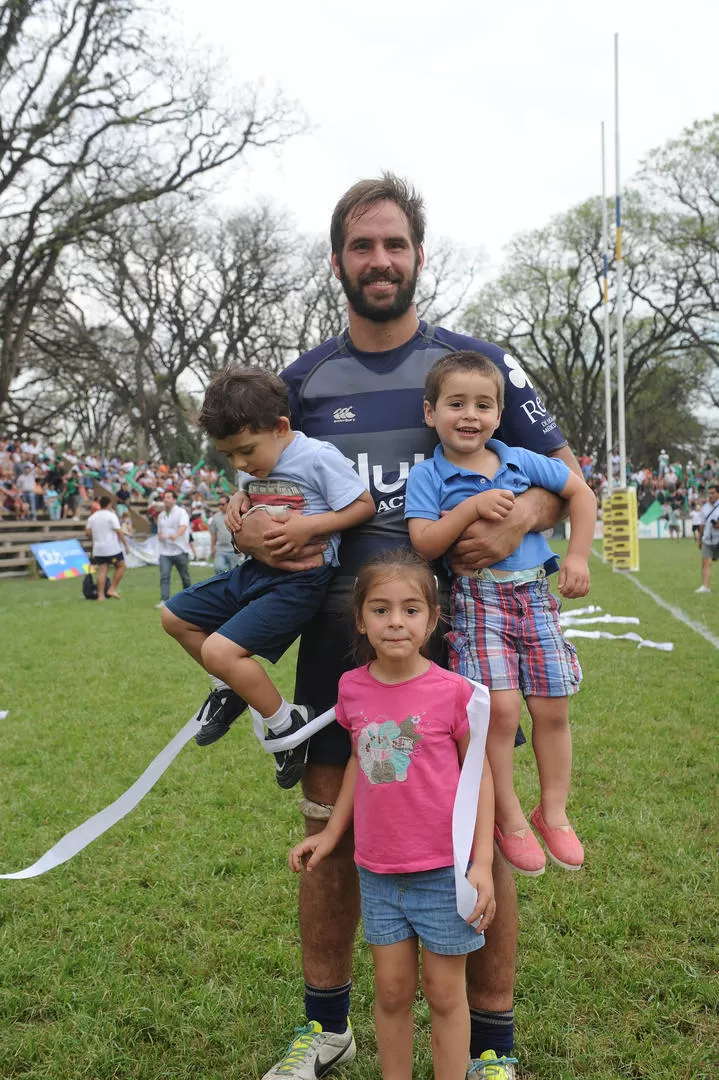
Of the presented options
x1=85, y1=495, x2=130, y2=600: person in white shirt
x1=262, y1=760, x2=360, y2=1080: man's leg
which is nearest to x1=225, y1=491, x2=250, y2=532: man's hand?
x1=262, y1=760, x2=360, y2=1080: man's leg

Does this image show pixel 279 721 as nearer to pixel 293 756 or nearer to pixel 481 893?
pixel 293 756

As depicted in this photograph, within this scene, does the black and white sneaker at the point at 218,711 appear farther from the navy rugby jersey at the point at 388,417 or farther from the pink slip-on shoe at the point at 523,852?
the pink slip-on shoe at the point at 523,852

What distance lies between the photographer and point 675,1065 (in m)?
2.60

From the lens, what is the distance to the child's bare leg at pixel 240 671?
245 centimetres

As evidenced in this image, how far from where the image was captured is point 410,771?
85.4 inches

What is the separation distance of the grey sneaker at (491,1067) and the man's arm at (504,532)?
1441 mm

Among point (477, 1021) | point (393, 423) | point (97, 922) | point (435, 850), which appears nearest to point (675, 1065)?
point (477, 1021)

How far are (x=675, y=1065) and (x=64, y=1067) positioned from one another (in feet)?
6.36

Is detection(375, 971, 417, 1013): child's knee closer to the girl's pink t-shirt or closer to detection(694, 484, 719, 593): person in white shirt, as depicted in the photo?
the girl's pink t-shirt

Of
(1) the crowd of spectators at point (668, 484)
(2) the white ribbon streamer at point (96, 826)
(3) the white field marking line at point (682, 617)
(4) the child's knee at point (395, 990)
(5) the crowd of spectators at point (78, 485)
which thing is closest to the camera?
(4) the child's knee at point (395, 990)

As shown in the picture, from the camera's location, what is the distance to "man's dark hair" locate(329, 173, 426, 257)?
256cm

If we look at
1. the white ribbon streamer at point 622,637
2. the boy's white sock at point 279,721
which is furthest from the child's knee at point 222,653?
the white ribbon streamer at point 622,637

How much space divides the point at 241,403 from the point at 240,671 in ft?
2.55

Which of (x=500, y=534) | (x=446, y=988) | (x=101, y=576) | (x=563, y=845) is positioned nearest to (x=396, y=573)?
(x=500, y=534)
